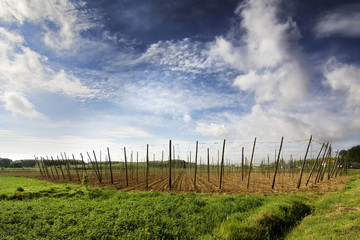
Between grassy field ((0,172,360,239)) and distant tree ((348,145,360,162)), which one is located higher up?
grassy field ((0,172,360,239))

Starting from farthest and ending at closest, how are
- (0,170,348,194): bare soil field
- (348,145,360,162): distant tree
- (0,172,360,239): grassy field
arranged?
(348,145,360,162): distant tree < (0,170,348,194): bare soil field < (0,172,360,239): grassy field

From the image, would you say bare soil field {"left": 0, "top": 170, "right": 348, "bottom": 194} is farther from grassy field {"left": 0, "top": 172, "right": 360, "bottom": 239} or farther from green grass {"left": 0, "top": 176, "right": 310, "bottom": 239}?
grassy field {"left": 0, "top": 172, "right": 360, "bottom": 239}

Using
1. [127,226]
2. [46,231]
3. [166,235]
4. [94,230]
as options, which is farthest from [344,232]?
[46,231]

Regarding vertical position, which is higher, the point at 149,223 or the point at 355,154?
the point at 149,223

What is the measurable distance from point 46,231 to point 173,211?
5.61 meters

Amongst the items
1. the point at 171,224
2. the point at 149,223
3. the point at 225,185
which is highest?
the point at 149,223

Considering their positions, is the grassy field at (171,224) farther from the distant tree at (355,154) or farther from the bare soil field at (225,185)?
the distant tree at (355,154)

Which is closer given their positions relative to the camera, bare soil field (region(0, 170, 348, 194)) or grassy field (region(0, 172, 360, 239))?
grassy field (region(0, 172, 360, 239))

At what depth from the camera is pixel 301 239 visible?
7.20 meters

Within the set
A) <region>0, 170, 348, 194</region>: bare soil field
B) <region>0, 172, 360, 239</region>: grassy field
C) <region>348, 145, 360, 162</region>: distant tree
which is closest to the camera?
<region>0, 172, 360, 239</region>: grassy field

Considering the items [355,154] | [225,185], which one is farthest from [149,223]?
[355,154]

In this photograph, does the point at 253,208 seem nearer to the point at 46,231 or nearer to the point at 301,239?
the point at 301,239

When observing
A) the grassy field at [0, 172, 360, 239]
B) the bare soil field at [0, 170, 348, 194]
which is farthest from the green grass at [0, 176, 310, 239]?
the bare soil field at [0, 170, 348, 194]

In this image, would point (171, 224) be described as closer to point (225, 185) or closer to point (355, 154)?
point (225, 185)
